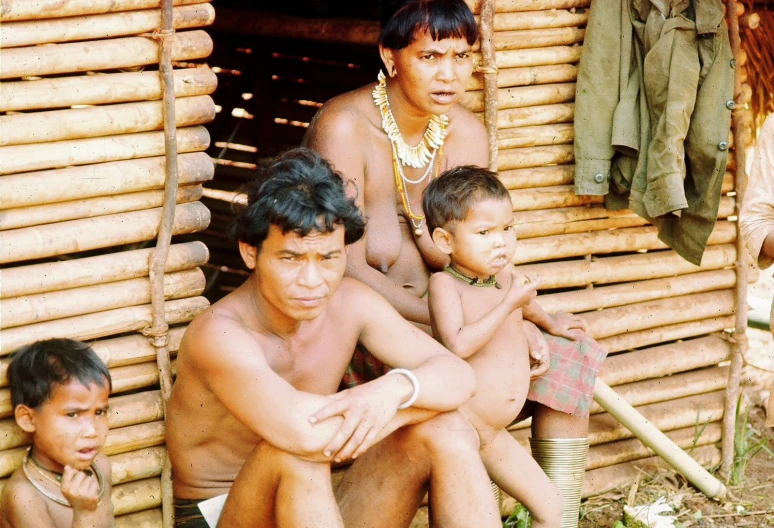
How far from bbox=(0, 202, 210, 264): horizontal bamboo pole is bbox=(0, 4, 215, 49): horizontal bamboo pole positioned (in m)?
0.58

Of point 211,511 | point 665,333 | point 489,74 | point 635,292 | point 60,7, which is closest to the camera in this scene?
point 211,511

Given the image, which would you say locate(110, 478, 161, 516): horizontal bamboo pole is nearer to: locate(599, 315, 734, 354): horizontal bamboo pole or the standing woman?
the standing woman

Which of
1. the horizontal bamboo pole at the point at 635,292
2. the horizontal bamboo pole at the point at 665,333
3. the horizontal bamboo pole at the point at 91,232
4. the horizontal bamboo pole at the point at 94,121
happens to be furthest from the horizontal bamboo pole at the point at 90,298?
the horizontal bamboo pole at the point at 665,333

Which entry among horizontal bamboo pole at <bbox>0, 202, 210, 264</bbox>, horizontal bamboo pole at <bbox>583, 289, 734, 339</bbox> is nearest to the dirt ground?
horizontal bamboo pole at <bbox>583, 289, 734, 339</bbox>

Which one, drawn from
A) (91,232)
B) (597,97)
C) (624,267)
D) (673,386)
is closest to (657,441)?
(673,386)

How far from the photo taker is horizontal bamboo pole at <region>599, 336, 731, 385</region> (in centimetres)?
474

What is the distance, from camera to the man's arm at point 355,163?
150 inches

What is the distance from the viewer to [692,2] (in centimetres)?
432

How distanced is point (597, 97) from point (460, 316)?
1300 mm

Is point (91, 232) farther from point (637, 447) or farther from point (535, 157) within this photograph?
point (637, 447)

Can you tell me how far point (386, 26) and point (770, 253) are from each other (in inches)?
64.2

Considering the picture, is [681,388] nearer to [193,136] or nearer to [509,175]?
[509,175]

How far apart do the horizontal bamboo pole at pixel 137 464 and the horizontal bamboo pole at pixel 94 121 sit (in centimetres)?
107

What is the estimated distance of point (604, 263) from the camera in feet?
15.4
